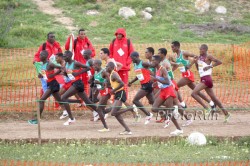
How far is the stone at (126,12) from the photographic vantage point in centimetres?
2922

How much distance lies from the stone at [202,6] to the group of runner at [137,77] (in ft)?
41.9

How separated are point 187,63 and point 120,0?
13.7 meters

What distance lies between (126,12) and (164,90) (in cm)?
1325

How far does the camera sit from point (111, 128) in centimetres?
1730

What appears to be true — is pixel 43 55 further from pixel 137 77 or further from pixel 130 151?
pixel 130 151

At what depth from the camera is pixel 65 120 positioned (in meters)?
18.3

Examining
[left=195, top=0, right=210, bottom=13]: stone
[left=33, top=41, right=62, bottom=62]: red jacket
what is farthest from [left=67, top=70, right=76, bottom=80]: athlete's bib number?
[left=195, top=0, right=210, bottom=13]: stone

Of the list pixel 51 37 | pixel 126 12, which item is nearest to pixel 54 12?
pixel 126 12

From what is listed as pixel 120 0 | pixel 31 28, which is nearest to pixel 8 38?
pixel 31 28

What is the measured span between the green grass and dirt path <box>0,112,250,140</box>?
1.58 feet

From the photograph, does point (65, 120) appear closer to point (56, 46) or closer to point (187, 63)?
point (56, 46)

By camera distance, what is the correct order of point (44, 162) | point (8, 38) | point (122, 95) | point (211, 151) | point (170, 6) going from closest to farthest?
point (44, 162) < point (211, 151) < point (122, 95) < point (8, 38) < point (170, 6)

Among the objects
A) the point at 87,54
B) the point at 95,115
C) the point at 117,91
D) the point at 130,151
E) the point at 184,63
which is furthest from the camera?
the point at 95,115

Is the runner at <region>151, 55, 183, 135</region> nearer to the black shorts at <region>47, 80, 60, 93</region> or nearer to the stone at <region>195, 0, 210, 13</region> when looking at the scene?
the black shorts at <region>47, 80, 60, 93</region>
